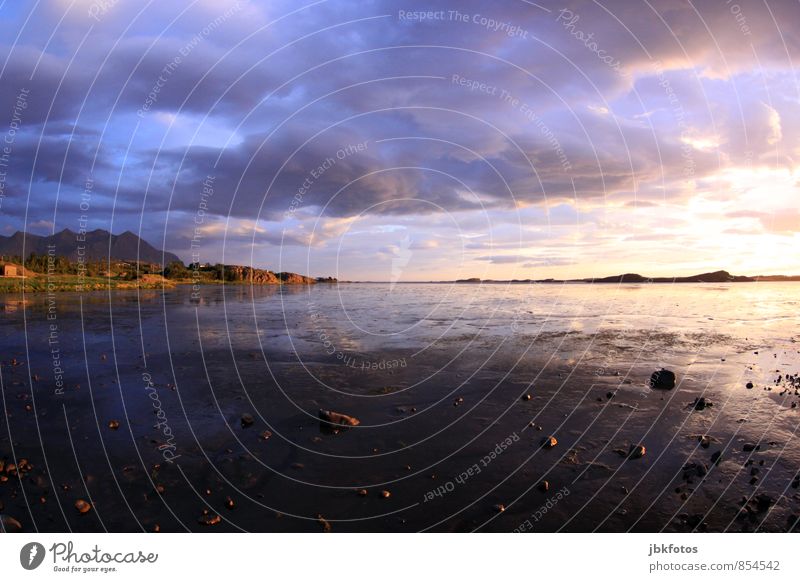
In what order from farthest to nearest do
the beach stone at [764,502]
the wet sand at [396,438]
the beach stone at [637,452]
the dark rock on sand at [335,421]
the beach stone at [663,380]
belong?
the beach stone at [663,380] < the dark rock on sand at [335,421] < the beach stone at [637,452] < the beach stone at [764,502] < the wet sand at [396,438]

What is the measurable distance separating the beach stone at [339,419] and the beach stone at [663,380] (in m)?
12.1

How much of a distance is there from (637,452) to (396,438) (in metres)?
6.30

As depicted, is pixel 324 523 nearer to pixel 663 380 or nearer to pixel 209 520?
pixel 209 520

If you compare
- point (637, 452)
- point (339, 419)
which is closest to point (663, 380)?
point (637, 452)

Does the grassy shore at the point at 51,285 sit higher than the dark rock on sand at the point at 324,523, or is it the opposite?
the grassy shore at the point at 51,285

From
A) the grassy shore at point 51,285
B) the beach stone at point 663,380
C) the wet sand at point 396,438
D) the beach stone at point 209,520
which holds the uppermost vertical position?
the grassy shore at point 51,285

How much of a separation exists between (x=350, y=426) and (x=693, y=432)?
10.0 meters

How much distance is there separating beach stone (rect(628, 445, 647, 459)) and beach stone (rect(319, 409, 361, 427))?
7.47 m

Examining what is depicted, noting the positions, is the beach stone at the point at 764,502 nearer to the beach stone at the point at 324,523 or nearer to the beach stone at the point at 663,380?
the beach stone at the point at 663,380

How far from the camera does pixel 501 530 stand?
8.19 meters

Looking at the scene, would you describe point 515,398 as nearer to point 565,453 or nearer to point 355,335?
point 565,453

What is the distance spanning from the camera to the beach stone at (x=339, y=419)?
508 inches

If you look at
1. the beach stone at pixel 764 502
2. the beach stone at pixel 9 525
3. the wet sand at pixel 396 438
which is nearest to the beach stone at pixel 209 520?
the wet sand at pixel 396 438

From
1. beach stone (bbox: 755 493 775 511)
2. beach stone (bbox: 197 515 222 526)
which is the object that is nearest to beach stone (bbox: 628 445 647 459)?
beach stone (bbox: 755 493 775 511)
